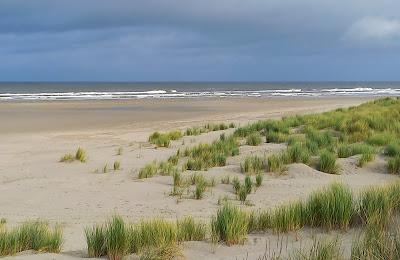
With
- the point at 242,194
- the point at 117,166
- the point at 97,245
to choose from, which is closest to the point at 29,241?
the point at 97,245

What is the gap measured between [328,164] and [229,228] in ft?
20.0

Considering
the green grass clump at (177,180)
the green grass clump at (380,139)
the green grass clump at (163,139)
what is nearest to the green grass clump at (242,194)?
the green grass clump at (177,180)

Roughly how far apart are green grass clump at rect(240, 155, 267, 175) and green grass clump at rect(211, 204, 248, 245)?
512 centimetres

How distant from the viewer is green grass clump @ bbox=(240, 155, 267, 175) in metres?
10.8

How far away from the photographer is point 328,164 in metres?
11.0

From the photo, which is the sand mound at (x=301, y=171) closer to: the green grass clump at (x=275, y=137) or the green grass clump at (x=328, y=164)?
the green grass clump at (x=328, y=164)

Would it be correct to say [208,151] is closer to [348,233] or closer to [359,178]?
[359,178]

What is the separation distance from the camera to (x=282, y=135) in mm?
15195

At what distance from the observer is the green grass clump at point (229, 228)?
5352 millimetres

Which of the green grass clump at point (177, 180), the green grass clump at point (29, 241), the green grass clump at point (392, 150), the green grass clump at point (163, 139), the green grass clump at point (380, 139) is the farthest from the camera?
the green grass clump at point (163, 139)

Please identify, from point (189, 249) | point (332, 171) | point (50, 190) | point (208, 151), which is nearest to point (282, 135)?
point (208, 151)

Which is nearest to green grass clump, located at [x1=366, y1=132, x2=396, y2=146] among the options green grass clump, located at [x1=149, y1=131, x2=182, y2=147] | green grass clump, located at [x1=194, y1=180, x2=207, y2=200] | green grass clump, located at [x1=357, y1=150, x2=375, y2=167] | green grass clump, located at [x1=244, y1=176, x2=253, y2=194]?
green grass clump, located at [x1=357, y1=150, x2=375, y2=167]

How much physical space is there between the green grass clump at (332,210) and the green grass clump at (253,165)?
4701 millimetres

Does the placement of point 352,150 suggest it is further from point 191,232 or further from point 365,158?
point 191,232
